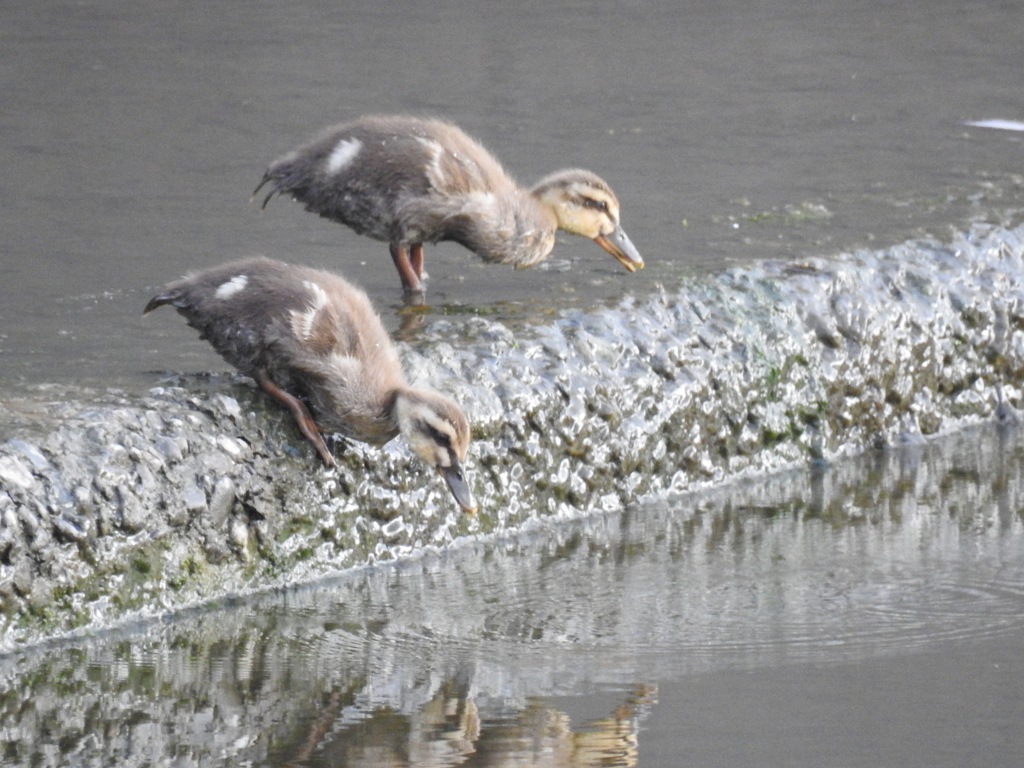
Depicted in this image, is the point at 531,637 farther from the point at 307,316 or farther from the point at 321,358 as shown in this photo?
the point at 307,316

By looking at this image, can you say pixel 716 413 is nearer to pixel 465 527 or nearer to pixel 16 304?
pixel 465 527

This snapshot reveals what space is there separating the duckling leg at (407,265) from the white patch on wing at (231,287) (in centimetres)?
138

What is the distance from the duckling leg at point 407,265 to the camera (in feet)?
21.5

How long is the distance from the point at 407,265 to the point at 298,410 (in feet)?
4.91

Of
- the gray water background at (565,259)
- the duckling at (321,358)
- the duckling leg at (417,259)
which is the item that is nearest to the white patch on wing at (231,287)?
the duckling at (321,358)

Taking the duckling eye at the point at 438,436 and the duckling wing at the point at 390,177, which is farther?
the duckling wing at the point at 390,177

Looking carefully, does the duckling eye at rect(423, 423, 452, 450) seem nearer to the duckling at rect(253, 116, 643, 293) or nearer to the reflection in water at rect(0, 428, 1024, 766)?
the reflection in water at rect(0, 428, 1024, 766)

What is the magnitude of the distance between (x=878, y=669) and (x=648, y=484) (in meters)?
1.88

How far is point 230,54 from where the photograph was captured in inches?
480

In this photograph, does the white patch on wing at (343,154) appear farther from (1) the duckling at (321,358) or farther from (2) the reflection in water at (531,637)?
(2) the reflection in water at (531,637)

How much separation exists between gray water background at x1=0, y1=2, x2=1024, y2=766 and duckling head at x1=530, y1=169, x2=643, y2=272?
0.25 m

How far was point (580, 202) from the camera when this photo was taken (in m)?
6.76

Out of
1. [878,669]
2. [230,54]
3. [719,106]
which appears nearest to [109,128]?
[230,54]

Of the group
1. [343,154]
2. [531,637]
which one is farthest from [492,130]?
[531,637]
